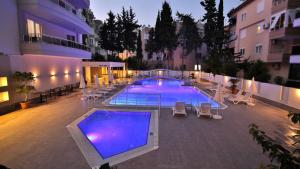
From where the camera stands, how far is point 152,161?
17.8 ft

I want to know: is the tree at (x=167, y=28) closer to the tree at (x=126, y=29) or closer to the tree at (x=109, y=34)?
the tree at (x=126, y=29)

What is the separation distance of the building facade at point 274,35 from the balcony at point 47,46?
68.4 ft

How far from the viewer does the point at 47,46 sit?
1325 cm

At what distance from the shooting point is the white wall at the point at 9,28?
1034cm

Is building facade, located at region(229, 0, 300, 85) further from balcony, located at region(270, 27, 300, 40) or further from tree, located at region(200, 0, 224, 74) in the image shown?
tree, located at region(200, 0, 224, 74)

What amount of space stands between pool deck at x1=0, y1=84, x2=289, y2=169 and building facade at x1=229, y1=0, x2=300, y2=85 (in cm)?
1106

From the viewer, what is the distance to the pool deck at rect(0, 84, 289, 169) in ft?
17.6

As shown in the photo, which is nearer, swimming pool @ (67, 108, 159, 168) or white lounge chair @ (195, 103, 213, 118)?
swimming pool @ (67, 108, 159, 168)

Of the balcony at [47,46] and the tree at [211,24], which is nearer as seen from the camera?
the balcony at [47,46]

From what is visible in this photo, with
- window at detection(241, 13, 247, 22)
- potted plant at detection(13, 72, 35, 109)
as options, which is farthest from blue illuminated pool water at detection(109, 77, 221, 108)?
window at detection(241, 13, 247, 22)

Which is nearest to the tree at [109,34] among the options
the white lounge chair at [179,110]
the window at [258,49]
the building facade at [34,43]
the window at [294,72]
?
the building facade at [34,43]

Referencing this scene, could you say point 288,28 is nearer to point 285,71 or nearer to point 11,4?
point 285,71

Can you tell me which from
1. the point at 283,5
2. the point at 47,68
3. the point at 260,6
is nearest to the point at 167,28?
the point at 260,6

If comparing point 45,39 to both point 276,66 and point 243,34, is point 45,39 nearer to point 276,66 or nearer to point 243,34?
point 276,66
